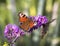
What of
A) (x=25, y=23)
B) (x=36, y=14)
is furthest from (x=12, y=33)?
(x=36, y=14)

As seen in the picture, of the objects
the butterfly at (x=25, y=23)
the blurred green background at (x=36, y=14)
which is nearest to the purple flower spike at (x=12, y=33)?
the butterfly at (x=25, y=23)

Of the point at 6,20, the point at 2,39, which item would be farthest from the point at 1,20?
the point at 2,39

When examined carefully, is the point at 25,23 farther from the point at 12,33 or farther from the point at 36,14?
the point at 36,14

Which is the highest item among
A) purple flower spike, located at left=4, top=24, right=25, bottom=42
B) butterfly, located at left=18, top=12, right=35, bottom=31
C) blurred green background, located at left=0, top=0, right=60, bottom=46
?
butterfly, located at left=18, top=12, right=35, bottom=31

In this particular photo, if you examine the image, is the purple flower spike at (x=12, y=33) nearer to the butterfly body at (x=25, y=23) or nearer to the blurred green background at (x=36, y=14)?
the butterfly body at (x=25, y=23)

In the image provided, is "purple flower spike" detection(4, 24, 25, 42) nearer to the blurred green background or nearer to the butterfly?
the butterfly

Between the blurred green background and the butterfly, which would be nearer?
the butterfly

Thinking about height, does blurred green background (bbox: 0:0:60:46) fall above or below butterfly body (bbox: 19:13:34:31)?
below

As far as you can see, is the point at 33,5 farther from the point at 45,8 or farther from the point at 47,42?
the point at 47,42

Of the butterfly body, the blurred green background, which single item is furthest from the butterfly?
the blurred green background
